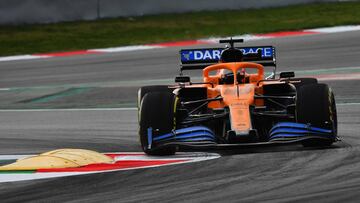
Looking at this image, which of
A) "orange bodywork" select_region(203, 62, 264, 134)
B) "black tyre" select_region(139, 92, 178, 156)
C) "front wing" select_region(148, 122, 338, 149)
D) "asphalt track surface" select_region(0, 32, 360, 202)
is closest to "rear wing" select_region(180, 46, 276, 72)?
"orange bodywork" select_region(203, 62, 264, 134)

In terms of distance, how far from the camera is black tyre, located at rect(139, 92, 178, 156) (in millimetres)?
10203

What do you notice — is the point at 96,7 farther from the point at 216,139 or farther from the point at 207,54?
the point at 216,139

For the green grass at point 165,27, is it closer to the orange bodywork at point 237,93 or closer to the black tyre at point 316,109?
the orange bodywork at point 237,93

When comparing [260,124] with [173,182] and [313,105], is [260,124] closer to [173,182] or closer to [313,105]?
[313,105]

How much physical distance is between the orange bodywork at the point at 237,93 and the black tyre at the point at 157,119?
60cm

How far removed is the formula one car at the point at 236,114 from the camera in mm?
10078

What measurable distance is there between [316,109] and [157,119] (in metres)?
1.57

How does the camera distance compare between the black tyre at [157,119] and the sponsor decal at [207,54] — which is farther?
the sponsor decal at [207,54]

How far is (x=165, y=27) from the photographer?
25734 mm

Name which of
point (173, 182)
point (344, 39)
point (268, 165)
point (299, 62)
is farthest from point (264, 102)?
point (344, 39)

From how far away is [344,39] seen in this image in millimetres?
22328

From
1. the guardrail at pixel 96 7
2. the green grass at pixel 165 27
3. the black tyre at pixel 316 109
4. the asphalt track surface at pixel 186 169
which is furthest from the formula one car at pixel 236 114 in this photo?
the guardrail at pixel 96 7

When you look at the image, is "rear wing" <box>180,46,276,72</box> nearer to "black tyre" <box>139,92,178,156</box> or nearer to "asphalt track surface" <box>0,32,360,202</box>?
"asphalt track surface" <box>0,32,360,202</box>

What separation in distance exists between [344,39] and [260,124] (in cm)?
1209
